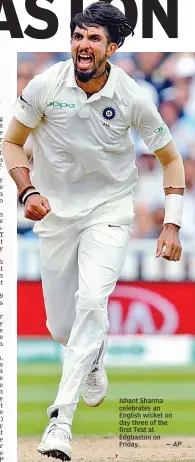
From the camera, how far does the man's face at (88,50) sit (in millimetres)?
4309

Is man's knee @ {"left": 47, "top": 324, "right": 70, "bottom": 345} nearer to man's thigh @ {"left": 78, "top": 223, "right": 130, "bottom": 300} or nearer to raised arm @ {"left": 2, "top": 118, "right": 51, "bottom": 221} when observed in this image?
man's thigh @ {"left": 78, "top": 223, "right": 130, "bottom": 300}

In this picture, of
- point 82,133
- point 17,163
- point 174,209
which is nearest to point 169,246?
point 174,209

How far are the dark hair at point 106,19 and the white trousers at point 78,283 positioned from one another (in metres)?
0.65

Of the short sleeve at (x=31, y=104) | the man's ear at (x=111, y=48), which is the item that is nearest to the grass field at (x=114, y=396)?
the short sleeve at (x=31, y=104)

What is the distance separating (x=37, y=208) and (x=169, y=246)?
21.2 inches

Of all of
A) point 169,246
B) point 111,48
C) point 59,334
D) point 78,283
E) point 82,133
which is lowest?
point 59,334

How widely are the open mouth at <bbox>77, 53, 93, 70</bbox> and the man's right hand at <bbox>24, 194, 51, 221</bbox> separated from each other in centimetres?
50

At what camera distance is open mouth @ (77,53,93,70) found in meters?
4.33

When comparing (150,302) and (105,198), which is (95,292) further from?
(150,302)

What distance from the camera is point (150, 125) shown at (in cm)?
446

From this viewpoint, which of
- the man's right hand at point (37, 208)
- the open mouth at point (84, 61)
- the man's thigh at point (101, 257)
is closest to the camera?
the man's right hand at point (37, 208)

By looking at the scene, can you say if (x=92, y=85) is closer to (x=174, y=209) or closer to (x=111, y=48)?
(x=111, y=48)

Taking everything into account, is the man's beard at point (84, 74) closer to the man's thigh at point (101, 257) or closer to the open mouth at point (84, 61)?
the open mouth at point (84, 61)

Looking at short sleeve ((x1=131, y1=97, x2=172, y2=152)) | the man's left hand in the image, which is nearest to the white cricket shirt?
short sleeve ((x1=131, y1=97, x2=172, y2=152))
